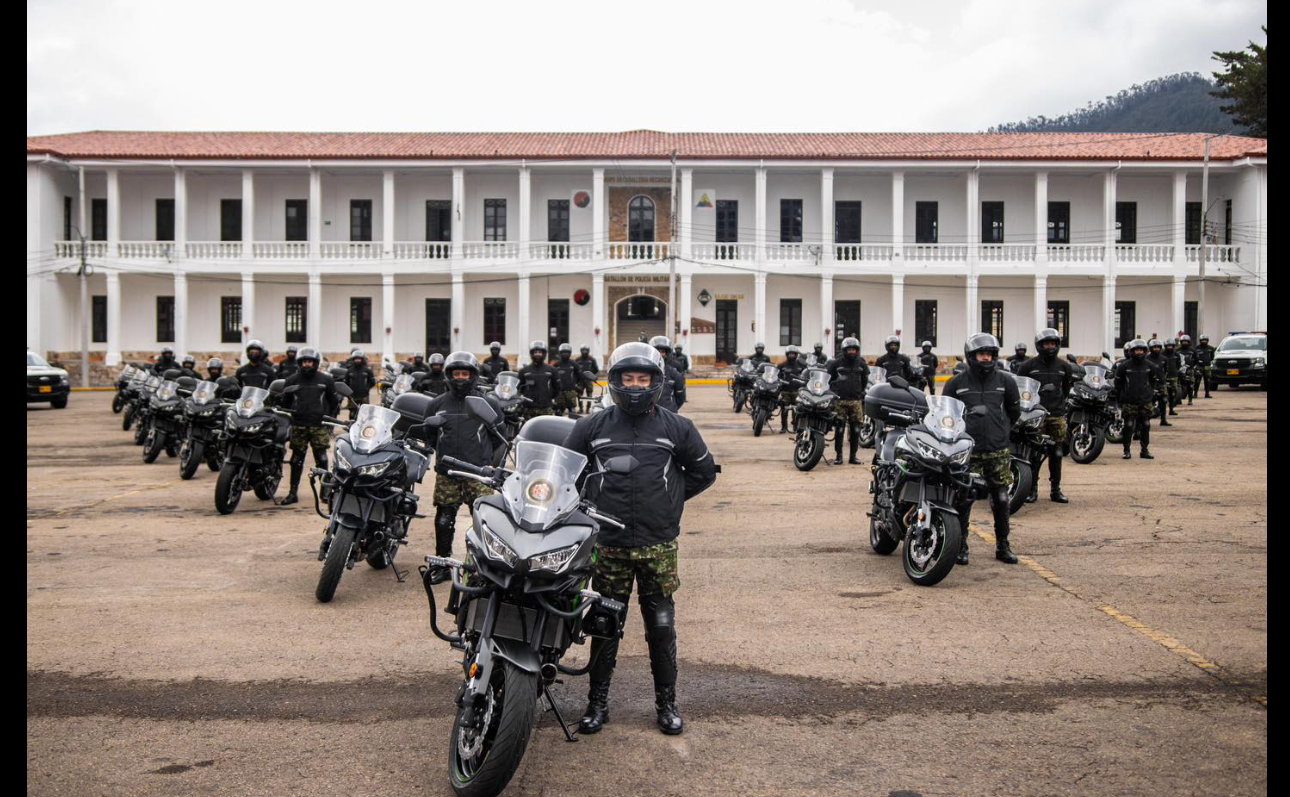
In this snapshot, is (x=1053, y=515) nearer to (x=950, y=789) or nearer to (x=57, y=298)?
(x=950, y=789)

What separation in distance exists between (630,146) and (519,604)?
132 feet

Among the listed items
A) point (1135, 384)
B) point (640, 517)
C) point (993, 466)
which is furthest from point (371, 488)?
point (1135, 384)

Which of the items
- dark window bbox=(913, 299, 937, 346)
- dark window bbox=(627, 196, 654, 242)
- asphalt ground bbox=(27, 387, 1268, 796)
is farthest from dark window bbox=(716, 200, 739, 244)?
asphalt ground bbox=(27, 387, 1268, 796)

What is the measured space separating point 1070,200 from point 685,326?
1735cm

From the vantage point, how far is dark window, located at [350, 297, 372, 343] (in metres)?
43.6

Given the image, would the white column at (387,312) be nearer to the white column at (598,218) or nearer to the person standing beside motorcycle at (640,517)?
the white column at (598,218)

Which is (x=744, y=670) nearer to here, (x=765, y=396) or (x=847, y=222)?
(x=765, y=396)

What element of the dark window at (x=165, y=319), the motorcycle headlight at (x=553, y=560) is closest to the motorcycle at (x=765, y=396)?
the motorcycle headlight at (x=553, y=560)

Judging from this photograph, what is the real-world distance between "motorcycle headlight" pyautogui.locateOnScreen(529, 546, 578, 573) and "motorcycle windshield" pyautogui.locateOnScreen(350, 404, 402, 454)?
12.3 ft

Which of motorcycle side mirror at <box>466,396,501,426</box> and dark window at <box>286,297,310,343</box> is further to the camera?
dark window at <box>286,297,310,343</box>

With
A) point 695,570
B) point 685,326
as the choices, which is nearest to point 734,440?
point 695,570

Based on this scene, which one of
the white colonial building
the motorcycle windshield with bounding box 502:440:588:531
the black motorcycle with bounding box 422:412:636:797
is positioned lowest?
the black motorcycle with bounding box 422:412:636:797

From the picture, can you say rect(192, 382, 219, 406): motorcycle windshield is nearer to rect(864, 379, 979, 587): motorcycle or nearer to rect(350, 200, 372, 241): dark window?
rect(864, 379, 979, 587): motorcycle

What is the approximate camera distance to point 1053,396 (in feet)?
37.7
